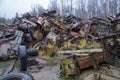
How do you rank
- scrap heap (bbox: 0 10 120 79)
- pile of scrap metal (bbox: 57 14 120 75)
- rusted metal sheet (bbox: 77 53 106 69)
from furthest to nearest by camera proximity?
scrap heap (bbox: 0 10 120 79) → rusted metal sheet (bbox: 77 53 106 69) → pile of scrap metal (bbox: 57 14 120 75)

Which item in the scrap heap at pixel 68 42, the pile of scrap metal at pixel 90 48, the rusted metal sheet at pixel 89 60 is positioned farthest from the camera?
the scrap heap at pixel 68 42

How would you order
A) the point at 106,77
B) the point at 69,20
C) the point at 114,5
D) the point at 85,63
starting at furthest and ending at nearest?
the point at 114,5
the point at 69,20
the point at 85,63
the point at 106,77

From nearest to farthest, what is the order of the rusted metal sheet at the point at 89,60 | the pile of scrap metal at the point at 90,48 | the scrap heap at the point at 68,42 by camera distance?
1. the pile of scrap metal at the point at 90,48
2. the rusted metal sheet at the point at 89,60
3. the scrap heap at the point at 68,42

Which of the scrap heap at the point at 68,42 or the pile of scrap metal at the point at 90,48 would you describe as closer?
the pile of scrap metal at the point at 90,48

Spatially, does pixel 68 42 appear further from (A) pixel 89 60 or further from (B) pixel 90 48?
(A) pixel 89 60

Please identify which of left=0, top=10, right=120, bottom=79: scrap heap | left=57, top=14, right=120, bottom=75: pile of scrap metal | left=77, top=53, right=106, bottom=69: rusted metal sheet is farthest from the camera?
left=0, top=10, right=120, bottom=79: scrap heap

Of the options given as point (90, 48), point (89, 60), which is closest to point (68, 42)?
point (90, 48)

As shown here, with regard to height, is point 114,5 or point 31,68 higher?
point 114,5

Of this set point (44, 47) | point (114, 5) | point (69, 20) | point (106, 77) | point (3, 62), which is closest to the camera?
point (106, 77)

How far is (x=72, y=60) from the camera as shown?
28.5 feet

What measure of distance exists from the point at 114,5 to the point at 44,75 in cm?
4303

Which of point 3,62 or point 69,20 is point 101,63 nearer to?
point 3,62

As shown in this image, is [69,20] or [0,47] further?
[69,20]

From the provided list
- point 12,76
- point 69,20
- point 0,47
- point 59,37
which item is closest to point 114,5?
point 69,20
